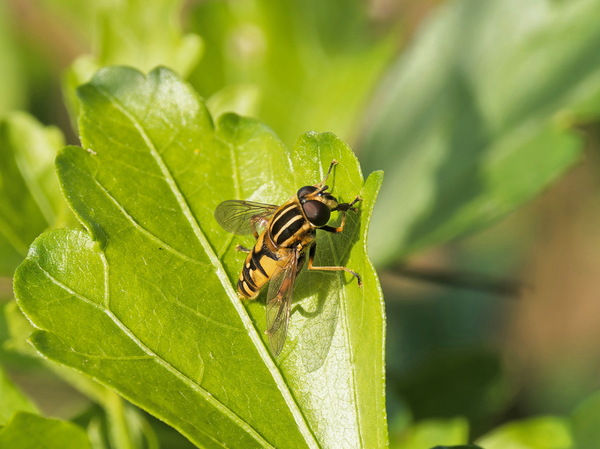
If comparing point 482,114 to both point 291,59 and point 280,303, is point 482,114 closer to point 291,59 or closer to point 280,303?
point 291,59

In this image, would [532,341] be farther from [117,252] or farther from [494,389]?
[117,252]

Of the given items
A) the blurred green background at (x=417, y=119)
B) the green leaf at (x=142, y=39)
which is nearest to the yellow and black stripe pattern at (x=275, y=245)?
the blurred green background at (x=417, y=119)

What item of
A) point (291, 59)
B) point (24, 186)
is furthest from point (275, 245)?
point (291, 59)

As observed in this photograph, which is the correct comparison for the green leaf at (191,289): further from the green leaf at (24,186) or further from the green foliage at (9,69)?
the green foliage at (9,69)

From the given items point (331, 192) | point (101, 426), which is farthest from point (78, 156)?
point (101, 426)

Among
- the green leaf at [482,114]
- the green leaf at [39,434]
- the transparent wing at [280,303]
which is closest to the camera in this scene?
the green leaf at [39,434]

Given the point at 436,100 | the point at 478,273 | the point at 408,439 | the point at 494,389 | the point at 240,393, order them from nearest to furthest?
the point at 240,393, the point at 408,439, the point at 494,389, the point at 436,100, the point at 478,273
